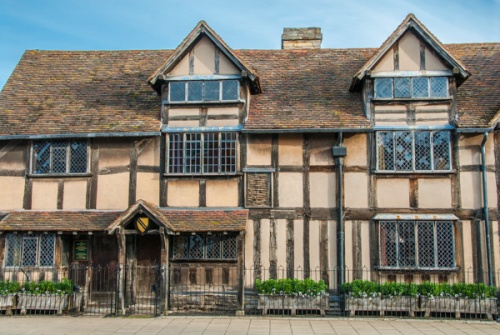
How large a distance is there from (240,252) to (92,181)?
534 cm

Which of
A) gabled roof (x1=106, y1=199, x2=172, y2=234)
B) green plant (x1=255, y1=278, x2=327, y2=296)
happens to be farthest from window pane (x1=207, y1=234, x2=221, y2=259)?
green plant (x1=255, y1=278, x2=327, y2=296)

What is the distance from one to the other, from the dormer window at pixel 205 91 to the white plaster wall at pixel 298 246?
4.53 meters

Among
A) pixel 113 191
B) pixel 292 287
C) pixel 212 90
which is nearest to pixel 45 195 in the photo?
pixel 113 191

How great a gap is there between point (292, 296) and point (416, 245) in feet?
13.3

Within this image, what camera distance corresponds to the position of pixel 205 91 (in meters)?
17.1

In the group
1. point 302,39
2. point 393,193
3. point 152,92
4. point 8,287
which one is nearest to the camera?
point 8,287

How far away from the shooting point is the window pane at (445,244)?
1564 centimetres

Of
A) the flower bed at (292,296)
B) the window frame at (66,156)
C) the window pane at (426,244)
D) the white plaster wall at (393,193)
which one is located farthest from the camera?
the window frame at (66,156)

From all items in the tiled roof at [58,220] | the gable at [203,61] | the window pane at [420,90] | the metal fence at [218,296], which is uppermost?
the gable at [203,61]

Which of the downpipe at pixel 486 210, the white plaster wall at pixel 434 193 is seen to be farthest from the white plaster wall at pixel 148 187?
the downpipe at pixel 486 210

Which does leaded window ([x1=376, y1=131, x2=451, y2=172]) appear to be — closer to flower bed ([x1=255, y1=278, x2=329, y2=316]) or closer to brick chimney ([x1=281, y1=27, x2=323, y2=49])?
flower bed ([x1=255, y1=278, x2=329, y2=316])

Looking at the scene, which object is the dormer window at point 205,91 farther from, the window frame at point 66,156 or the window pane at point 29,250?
the window pane at point 29,250

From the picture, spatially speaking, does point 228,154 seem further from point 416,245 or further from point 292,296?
point 416,245

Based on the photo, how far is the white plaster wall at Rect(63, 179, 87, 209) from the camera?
55.1ft
